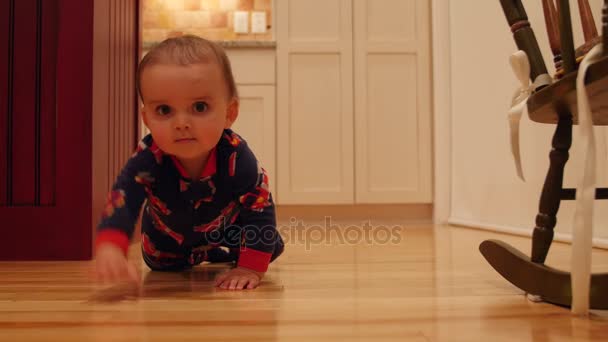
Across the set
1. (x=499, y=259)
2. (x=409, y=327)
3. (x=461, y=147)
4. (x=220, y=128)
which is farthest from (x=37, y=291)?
(x=461, y=147)

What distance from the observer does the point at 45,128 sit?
4.33 ft

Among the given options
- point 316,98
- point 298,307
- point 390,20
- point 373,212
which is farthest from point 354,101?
point 298,307

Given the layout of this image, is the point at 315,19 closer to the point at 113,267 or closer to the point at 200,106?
the point at 200,106

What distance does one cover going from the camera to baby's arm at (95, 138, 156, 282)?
32.3 inches

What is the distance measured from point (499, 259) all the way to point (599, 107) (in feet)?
1.01

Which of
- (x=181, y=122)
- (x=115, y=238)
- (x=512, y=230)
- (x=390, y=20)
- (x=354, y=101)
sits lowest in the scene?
(x=512, y=230)

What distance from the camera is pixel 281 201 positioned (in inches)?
105

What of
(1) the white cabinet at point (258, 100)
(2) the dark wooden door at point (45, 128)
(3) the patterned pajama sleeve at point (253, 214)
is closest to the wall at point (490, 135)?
(1) the white cabinet at point (258, 100)

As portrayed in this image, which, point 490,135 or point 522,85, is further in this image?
point 490,135

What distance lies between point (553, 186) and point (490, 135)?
1517mm

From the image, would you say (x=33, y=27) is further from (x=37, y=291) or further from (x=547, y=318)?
(x=547, y=318)

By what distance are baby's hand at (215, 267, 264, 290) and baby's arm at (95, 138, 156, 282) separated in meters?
0.16

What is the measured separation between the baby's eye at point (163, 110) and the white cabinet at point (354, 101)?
183cm

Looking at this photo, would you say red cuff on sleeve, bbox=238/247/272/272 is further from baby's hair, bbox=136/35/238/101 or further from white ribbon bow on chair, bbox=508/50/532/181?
white ribbon bow on chair, bbox=508/50/532/181
